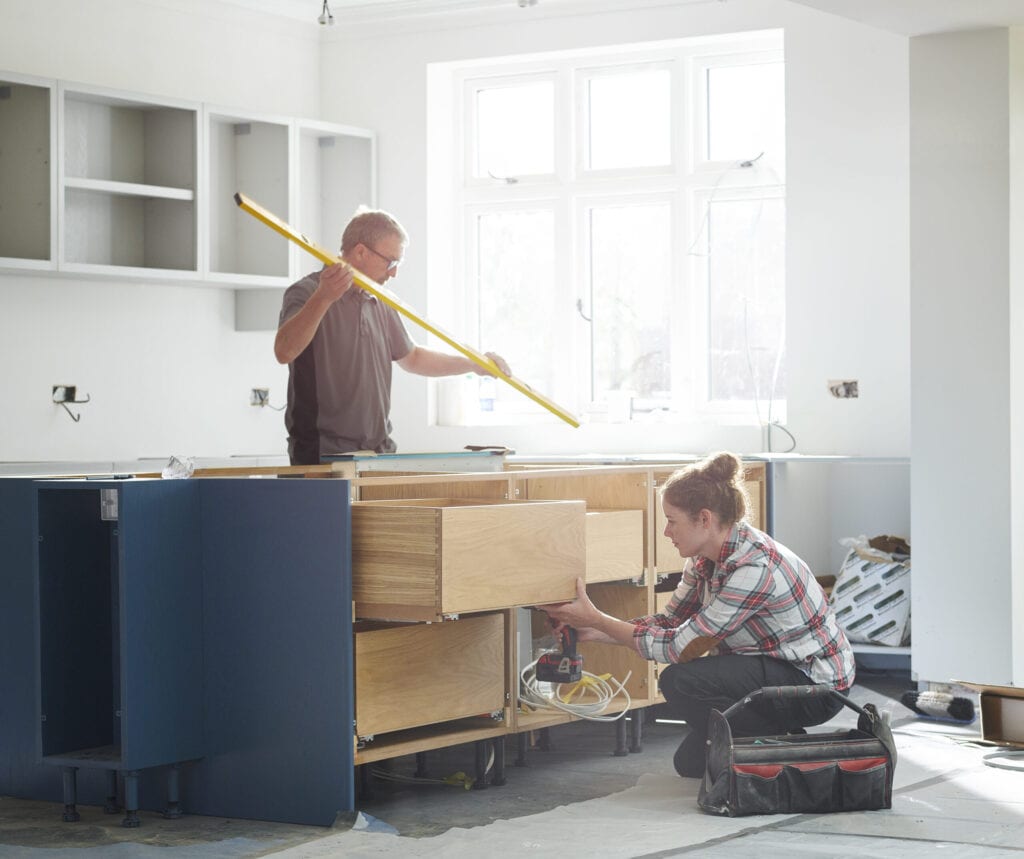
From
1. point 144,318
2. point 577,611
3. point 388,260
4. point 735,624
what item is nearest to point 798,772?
point 735,624

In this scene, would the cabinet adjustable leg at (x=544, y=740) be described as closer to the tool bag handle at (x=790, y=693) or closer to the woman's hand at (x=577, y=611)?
the woman's hand at (x=577, y=611)

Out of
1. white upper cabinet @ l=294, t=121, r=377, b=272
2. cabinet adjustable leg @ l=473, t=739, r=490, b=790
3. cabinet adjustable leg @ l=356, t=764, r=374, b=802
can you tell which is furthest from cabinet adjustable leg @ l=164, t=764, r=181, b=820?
white upper cabinet @ l=294, t=121, r=377, b=272

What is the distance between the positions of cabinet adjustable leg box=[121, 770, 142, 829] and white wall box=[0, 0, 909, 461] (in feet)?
9.22

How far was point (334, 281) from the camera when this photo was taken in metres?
3.75

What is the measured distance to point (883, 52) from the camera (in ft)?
19.0

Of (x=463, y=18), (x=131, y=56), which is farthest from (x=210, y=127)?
(x=463, y=18)

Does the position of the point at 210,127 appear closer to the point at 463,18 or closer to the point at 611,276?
the point at 463,18

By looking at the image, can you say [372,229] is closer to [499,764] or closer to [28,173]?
[499,764]

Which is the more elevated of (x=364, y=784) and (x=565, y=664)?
(x=565, y=664)

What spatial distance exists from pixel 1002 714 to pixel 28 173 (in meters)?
3.90

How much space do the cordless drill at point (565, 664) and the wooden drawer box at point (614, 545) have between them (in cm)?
27

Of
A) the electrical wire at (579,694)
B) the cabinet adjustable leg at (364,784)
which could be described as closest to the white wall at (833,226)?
the electrical wire at (579,694)

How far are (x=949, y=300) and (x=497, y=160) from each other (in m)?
2.72

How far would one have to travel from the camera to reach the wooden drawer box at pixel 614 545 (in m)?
3.84
